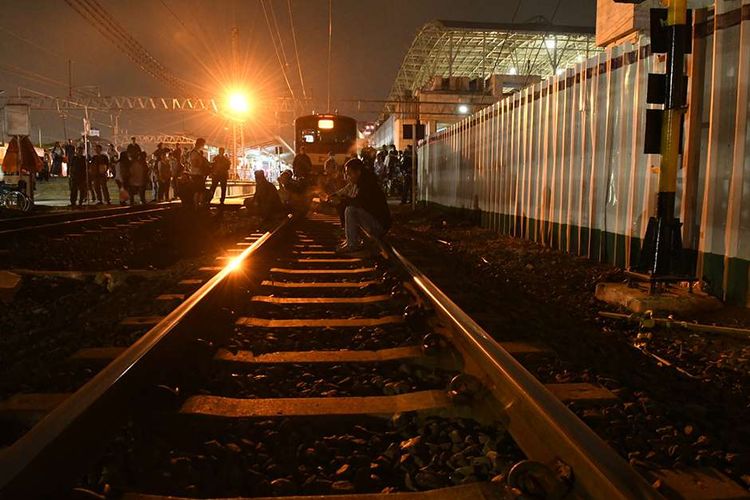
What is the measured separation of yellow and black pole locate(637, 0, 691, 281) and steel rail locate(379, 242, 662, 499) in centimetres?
282

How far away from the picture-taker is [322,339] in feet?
13.0

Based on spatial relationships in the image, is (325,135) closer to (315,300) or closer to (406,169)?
(406,169)

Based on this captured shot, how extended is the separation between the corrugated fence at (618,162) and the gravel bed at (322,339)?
3050 millimetres

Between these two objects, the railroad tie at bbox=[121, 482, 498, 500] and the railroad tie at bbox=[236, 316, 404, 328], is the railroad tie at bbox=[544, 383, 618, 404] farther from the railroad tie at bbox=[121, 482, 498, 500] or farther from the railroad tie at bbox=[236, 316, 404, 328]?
the railroad tie at bbox=[236, 316, 404, 328]

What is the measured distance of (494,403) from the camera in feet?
8.58

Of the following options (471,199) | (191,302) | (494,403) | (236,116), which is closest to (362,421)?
(494,403)

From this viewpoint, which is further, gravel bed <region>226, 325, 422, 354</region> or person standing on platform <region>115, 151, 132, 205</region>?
person standing on platform <region>115, 151, 132, 205</region>

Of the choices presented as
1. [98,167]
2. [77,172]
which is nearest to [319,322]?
[77,172]

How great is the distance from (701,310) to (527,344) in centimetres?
218

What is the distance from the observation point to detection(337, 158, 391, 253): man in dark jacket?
7887 mm

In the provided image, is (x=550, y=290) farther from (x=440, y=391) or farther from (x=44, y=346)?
(x=44, y=346)

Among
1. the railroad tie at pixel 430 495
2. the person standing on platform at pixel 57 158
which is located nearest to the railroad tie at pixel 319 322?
the railroad tie at pixel 430 495

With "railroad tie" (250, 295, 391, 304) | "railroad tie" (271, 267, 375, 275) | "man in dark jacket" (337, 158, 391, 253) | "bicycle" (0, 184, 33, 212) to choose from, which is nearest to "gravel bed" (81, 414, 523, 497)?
"railroad tie" (250, 295, 391, 304)

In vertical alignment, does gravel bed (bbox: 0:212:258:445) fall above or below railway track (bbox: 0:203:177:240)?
below
